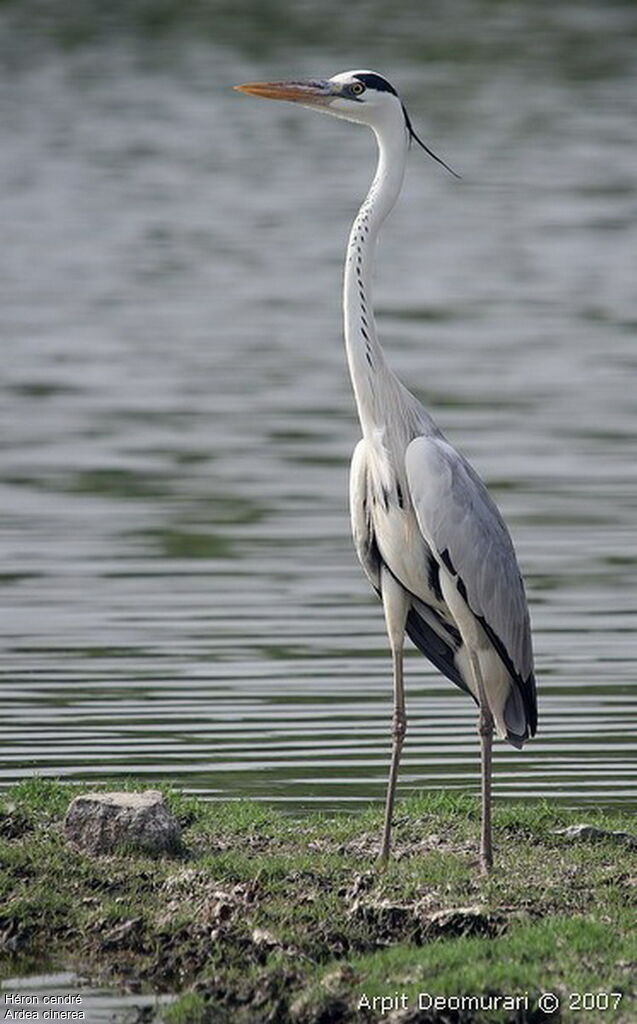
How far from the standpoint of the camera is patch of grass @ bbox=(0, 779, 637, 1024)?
7.77m

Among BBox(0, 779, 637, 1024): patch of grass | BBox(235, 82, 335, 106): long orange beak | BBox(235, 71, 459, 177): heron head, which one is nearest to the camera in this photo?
BBox(0, 779, 637, 1024): patch of grass

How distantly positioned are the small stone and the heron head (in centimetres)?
280

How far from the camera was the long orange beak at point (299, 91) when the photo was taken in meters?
10.3

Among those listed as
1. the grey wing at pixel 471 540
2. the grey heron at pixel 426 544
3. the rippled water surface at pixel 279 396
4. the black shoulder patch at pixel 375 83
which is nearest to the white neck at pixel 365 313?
the grey heron at pixel 426 544

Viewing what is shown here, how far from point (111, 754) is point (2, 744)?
0.53 meters

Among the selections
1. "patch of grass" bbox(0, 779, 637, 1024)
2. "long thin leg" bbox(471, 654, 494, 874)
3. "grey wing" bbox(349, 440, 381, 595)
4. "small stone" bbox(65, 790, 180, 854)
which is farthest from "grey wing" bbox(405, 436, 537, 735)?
"small stone" bbox(65, 790, 180, 854)

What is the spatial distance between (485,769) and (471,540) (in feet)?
2.83

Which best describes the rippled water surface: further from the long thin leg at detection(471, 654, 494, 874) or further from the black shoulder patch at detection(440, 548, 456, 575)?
the black shoulder patch at detection(440, 548, 456, 575)

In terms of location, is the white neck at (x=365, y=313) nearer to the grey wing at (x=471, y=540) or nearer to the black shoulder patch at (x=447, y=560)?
the grey wing at (x=471, y=540)

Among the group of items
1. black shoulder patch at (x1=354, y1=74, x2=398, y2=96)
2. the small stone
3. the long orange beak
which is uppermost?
black shoulder patch at (x1=354, y1=74, x2=398, y2=96)

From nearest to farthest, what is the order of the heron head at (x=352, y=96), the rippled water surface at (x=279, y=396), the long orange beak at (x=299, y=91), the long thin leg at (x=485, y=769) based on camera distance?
the long thin leg at (x=485, y=769), the heron head at (x=352, y=96), the long orange beak at (x=299, y=91), the rippled water surface at (x=279, y=396)

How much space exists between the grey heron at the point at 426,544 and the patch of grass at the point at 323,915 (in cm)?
38

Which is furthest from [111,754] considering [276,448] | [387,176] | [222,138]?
[222,138]

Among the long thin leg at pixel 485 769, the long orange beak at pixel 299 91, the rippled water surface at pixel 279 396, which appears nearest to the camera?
the long thin leg at pixel 485 769
